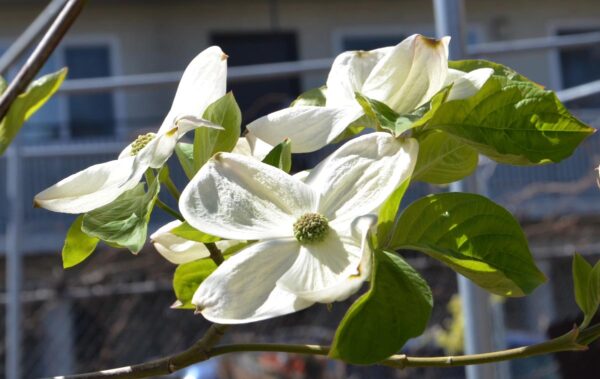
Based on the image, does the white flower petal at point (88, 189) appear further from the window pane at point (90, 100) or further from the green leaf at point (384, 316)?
the window pane at point (90, 100)

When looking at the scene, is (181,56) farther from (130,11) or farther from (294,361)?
(294,361)

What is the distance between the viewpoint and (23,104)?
0.34 m

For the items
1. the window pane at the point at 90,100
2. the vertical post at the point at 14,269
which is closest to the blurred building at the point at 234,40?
the window pane at the point at 90,100

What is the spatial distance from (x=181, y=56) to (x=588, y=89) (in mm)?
6324

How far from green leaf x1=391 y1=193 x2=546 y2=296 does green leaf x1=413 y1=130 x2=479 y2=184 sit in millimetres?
22

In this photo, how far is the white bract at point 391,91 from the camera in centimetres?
30

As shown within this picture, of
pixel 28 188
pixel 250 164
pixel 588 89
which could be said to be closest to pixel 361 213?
pixel 250 164

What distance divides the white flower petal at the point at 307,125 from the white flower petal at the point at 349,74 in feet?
0.05

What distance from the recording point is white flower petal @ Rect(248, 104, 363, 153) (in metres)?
0.31

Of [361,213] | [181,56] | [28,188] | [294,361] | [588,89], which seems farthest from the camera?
[181,56]

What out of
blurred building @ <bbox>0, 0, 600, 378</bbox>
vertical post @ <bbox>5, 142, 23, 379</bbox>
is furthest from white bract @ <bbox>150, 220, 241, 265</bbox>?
blurred building @ <bbox>0, 0, 600, 378</bbox>

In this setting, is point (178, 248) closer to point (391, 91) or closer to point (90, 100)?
point (391, 91)

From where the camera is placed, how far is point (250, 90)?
27.9 feet

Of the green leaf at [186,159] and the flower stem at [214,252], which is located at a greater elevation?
the green leaf at [186,159]
